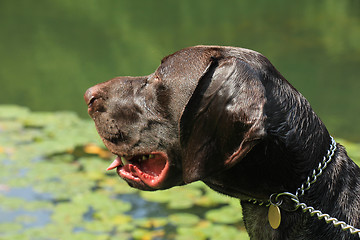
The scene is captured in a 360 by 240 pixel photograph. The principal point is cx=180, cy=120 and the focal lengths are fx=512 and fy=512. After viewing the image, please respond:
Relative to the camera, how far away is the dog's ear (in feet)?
7.48

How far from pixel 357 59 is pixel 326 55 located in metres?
0.69

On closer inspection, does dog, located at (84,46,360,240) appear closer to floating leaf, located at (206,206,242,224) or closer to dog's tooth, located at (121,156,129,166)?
dog's tooth, located at (121,156,129,166)

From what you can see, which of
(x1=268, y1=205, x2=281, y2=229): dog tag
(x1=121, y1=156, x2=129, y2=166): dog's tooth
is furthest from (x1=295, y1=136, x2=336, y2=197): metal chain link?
(x1=121, y1=156, x2=129, y2=166): dog's tooth

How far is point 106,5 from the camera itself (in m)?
16.4

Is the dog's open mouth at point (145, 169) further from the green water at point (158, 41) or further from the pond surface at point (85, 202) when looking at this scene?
the green water at point (158, 41)

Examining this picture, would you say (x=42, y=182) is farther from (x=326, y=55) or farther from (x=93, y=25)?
(x=93, y=25)

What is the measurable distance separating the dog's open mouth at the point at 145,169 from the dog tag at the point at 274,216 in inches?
23.7

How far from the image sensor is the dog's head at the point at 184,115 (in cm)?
234

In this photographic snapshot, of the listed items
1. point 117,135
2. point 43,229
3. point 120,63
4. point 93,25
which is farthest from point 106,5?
point 117,135

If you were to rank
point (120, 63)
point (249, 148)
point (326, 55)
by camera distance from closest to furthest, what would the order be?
point (249, 148) → point (120, 63) → point (326, 55)

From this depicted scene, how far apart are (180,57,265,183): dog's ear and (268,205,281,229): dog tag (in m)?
0.39

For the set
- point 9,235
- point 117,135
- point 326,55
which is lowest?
point 9,235

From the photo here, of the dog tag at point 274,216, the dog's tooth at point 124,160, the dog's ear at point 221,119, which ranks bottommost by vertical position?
the dog's tooth at point 124,160

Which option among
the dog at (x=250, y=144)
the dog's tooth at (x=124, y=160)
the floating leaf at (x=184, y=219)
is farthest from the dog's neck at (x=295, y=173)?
the floating leaf at (x=184, y=219)
